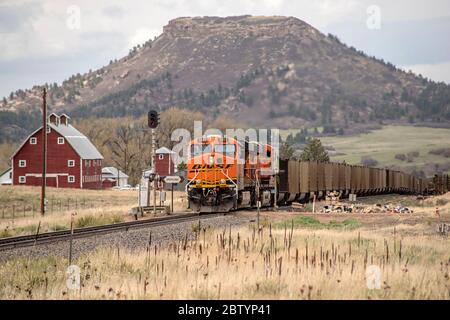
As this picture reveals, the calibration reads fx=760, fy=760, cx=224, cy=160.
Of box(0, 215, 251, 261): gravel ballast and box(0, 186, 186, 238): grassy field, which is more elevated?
box(0, 215, 251, 261): gravel ballast

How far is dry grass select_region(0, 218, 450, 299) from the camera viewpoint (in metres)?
11.1

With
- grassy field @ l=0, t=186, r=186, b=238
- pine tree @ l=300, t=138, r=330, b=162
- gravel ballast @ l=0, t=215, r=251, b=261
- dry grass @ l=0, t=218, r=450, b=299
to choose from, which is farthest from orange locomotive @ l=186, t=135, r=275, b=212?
pine tree @ l=300, t=138, r=330, b=162

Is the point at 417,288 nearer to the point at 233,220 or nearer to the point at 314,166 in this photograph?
the point at 233,220

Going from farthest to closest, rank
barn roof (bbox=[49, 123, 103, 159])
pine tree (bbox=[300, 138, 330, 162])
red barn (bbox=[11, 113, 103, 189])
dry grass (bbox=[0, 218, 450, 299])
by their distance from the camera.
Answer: pine tree (bbox=[300, 138, 330, 162]) → barn roof (bbox=[49, 123, 103, 159]) → red barn (bbox=[11, 113, 103, 189]) → dry grass (bbox=[0, 218, 450, 299])

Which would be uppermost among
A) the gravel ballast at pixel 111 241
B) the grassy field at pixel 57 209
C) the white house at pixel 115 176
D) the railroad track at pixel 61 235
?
the gravel ballast at pixel 111 241

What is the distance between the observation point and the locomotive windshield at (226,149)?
32156mm

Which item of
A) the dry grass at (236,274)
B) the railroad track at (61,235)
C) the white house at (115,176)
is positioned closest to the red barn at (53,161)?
the white house at (115,176)

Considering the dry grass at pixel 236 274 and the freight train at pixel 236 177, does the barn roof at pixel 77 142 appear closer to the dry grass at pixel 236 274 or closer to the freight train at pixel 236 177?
the freight train at pixel 236 177

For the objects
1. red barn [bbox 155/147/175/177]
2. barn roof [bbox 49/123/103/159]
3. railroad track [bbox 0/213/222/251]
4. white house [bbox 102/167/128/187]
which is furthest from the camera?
white house [bbox 102/167/128/187]

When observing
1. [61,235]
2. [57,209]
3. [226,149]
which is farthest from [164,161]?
[61,235]

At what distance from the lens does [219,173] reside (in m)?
32.3

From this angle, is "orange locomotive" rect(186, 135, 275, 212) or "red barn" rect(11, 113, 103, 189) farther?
"red barn" rect(11, 113, 103, 189)

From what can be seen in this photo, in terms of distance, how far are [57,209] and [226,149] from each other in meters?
20.5

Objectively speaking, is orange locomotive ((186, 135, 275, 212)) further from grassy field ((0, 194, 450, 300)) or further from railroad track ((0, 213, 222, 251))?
grassy field ((0, 194, 450, 300))
